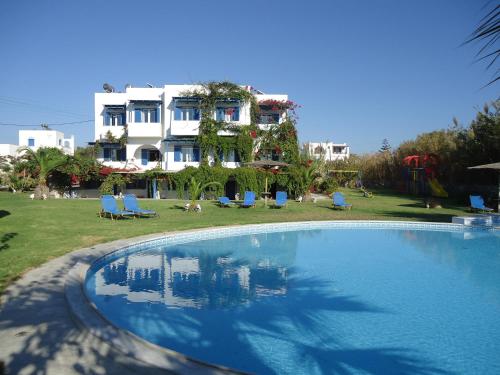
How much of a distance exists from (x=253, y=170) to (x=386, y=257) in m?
18.3

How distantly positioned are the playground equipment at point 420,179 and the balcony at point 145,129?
2138cm

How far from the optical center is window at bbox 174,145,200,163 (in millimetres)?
33688

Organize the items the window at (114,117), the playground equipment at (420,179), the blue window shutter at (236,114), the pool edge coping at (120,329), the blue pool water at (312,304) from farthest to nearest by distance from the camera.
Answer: the window at (114,117) → the blue window shutter at (236,114) → the playground equipment at (420,179) → the blue pool water at (312,304) → the pool edge coping at (120,329)

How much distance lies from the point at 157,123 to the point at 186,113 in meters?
2.83

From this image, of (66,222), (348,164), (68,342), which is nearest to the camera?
(68,342)

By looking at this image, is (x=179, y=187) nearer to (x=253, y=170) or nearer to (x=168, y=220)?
(x=253, y=170)

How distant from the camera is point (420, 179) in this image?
37.4 metres

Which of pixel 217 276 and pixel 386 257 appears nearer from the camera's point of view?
pixel 217 276

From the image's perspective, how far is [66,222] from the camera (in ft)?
50.9

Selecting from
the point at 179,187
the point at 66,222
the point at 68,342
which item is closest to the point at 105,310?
the point at 68,342

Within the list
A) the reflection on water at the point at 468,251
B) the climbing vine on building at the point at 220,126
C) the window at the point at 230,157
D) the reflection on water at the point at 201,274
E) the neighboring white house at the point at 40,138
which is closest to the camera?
the reflection on water at the point at 201,274

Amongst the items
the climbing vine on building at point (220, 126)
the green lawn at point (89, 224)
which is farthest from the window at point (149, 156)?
the green lawn at point (89, 224)

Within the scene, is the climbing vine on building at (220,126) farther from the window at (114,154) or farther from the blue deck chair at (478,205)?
the blue deck chair at (478,205)

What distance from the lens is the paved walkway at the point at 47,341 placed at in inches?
165
